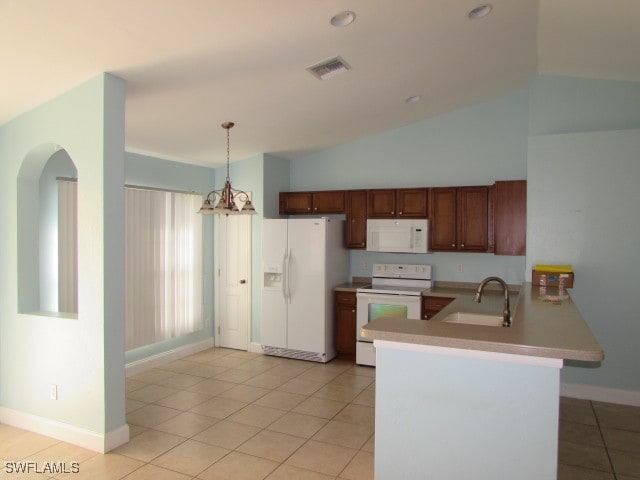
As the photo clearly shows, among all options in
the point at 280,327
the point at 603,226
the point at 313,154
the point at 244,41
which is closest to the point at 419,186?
the point at 313,154

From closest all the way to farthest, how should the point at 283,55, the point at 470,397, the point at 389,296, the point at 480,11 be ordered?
the point at 470,397 < the point at 480,11 < the point at 283,55 < the point at 389,296

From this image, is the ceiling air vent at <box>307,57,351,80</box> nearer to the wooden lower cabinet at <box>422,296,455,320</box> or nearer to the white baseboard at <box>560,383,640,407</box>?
the wooden lower cabinet at <box>422,296,455,320</box>

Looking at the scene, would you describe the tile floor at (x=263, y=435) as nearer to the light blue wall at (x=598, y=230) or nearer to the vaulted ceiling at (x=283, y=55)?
the light blue wall at (x=598, y=230)

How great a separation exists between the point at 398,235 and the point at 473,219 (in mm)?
858

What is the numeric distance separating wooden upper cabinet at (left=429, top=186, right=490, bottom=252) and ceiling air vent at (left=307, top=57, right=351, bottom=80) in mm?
2144

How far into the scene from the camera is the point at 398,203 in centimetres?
535

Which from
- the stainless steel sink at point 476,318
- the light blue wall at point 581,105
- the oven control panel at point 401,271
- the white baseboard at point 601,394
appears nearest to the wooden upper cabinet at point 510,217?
the light blue wall at point 581,105

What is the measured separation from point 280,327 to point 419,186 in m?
2.48

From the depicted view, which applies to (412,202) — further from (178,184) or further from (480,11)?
→ (178,184)

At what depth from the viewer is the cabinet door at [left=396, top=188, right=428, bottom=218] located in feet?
17.2

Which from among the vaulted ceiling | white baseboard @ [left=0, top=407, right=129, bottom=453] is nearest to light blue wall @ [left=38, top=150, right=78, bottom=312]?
the vaulted ceiling

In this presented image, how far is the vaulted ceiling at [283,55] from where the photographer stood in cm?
244

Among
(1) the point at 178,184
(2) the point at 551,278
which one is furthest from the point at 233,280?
(2) the point at 551,278

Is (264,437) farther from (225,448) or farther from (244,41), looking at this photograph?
(244,41)
